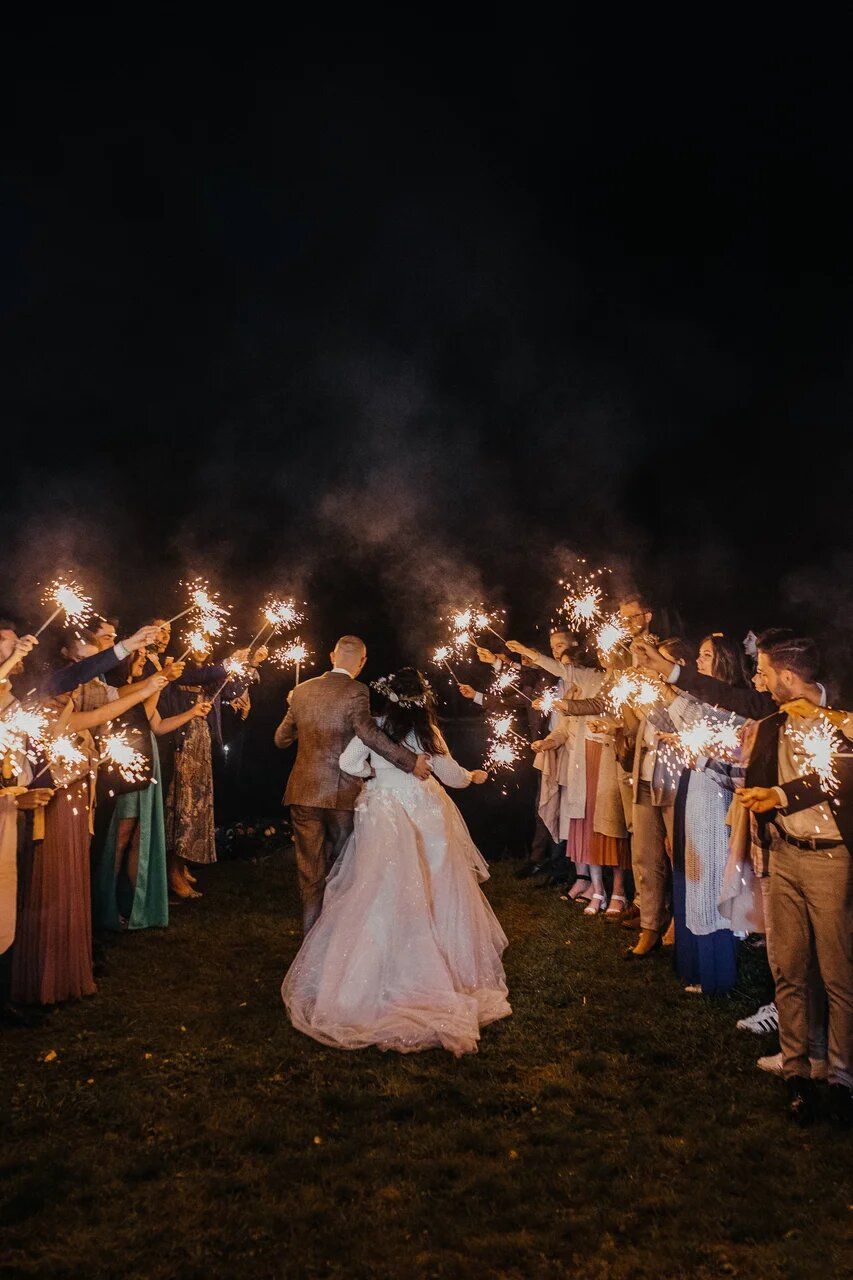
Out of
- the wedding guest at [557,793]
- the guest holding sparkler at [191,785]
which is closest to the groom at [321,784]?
the guest holding sparkler at [191,785]

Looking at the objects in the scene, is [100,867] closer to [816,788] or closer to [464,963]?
[464,963]

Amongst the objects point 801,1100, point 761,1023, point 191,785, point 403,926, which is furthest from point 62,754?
point 761,1023

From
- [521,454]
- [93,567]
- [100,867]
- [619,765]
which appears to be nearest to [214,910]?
[100,867]

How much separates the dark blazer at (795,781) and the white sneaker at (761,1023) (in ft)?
5.25

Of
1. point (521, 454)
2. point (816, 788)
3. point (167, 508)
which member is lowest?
point (816, 788)

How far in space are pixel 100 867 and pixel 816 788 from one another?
645cm

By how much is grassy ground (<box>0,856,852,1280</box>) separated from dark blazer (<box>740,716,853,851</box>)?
1.56 meters

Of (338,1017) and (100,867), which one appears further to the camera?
(100,867)

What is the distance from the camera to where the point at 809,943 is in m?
4.37

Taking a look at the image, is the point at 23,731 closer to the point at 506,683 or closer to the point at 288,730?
the point at 288,730

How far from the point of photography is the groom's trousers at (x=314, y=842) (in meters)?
6.73

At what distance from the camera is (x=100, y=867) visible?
7633 millimetres

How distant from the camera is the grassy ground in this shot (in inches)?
124

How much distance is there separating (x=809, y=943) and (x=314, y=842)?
392 centimetres
